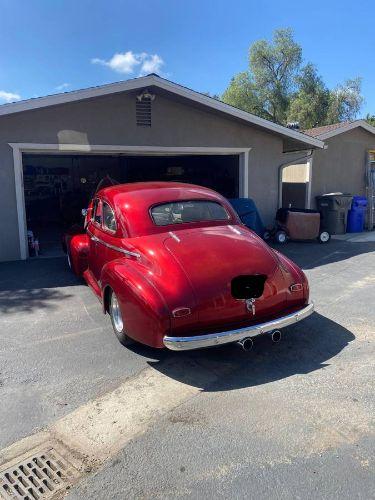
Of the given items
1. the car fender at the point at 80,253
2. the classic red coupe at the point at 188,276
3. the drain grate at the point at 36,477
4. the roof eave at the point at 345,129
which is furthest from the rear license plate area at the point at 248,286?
the roof eave at the point at 345,129

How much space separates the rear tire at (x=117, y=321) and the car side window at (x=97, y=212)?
153 centimetres

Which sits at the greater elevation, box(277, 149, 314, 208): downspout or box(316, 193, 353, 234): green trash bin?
box(277, 149, 314, 208): downspout

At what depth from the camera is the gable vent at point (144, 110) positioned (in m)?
9.18

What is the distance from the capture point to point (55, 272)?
25.6 ft

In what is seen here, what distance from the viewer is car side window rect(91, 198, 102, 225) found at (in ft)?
19.0

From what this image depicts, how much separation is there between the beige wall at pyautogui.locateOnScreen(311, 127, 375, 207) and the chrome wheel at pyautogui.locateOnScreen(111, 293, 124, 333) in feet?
→ 31.6

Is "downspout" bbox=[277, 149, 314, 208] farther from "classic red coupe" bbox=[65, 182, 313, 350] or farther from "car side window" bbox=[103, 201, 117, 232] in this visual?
"car side window" bbox=[103, 201, 117, 232]

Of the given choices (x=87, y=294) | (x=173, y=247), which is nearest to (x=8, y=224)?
(x=87, y=294)

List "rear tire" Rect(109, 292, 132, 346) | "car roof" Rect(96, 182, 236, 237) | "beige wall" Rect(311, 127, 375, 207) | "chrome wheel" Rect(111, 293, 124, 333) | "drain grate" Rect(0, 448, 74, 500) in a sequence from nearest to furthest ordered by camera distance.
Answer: "drain grate" Rect(0, 448, 74, 500)
"rear tire" Rect(109, 292, 132, 346)
"chrome wheel" Rect(111, 293, 124, 333)
"car roof" Rect(96, 182, 236, 237)
"beige wall" Rect(311, 127, 375, 207)

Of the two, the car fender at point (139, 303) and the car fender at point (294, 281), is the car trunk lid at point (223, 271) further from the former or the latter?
the car fender at point (139, 303)

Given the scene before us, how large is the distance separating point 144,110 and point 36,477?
26.9 feet

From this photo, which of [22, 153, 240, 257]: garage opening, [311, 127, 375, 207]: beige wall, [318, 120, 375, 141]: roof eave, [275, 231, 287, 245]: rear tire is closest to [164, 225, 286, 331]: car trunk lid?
[275, 231, 287, 245]: rear tire

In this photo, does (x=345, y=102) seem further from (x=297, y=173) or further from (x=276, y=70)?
(x=297, y=173)

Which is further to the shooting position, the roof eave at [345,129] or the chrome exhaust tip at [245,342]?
the roof eave at [345,129]
